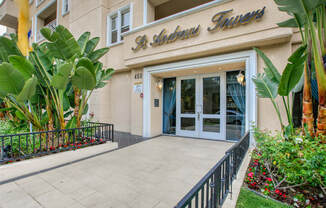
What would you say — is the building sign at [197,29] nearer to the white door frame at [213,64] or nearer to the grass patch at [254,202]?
the white door frame at [213,64]

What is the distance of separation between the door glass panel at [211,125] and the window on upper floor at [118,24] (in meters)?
6.36

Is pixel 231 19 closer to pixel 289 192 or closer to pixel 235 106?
pixel 235 106

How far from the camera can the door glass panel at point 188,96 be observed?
7.27 meters

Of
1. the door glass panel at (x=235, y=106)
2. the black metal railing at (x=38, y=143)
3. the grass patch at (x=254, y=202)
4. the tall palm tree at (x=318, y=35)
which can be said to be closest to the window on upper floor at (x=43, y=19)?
the black metal railing at (x=38, y=143)

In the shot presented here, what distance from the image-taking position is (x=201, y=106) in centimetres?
701

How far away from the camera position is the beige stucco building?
5.04m

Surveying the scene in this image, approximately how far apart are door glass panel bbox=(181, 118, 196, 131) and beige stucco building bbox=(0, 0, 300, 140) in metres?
0.05

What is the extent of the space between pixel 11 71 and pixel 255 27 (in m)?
6.62

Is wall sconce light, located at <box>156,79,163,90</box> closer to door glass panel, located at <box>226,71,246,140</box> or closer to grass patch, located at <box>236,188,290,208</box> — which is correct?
door glass panel, located at <box>226,71,246,140</box>

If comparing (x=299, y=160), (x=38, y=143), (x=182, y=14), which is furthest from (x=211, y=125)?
(x=38, y=143)

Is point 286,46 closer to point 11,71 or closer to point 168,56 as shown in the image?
point 168,56

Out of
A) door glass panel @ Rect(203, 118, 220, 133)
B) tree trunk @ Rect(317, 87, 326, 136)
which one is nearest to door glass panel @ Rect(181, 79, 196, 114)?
door glass panel @ Rect(203, 118, 220, 133)

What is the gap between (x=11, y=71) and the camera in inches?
135

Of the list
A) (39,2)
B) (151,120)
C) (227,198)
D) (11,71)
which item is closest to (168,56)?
(151,120)
